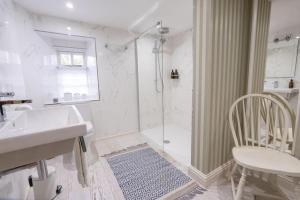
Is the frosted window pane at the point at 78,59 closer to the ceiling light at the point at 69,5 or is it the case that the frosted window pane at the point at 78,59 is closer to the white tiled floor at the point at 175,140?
the ceiling light at the point at 69,5

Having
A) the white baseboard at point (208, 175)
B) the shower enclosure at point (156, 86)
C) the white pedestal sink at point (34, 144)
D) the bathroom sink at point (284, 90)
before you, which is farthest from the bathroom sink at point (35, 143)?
the shower enclosure at point (156, 86)

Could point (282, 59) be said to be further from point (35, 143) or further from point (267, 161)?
point (35, 143)

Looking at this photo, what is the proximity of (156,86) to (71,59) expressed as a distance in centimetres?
167

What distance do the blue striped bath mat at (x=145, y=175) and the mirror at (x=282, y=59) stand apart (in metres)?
1.38

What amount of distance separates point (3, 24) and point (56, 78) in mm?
1138

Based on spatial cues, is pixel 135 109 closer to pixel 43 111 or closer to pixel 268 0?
pixel 43 111

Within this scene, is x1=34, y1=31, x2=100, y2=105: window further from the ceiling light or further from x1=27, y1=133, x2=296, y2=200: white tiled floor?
x1=27, y1=133, x2=296, y2=200: white tiled floor

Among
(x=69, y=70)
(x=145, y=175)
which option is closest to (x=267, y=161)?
(x=145, y=175)

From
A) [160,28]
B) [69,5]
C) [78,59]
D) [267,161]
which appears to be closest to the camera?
[267,161]

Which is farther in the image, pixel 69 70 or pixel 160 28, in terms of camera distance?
pixel 69 70

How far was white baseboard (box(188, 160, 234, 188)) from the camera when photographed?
1410 millimetres

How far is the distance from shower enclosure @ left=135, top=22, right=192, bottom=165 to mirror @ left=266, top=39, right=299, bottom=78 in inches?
57.1

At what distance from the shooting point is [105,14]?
1958 millimetres

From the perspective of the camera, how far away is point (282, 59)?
50.5 inches
